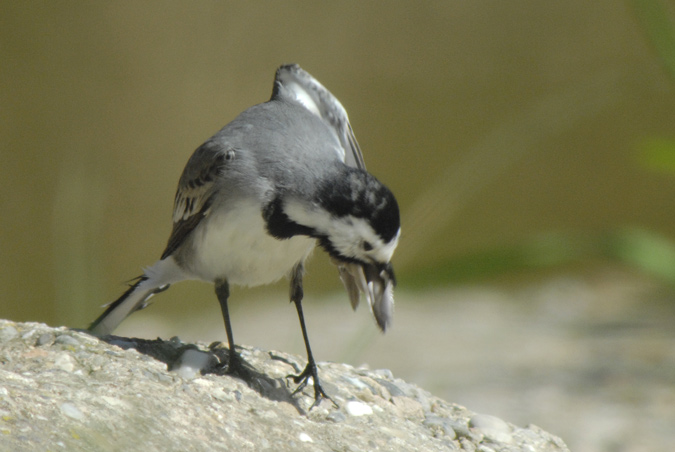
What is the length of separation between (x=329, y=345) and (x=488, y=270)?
17.3ft

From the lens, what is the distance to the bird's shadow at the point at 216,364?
112 inches

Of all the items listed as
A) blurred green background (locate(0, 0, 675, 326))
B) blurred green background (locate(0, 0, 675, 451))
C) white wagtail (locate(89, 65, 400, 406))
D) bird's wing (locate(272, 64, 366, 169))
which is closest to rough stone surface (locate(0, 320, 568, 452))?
white wagtail (locate(89, 65, 400, 406))

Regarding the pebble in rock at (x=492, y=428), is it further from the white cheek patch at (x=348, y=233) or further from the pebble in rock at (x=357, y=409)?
the white cheek patch at (x=348, y=233)

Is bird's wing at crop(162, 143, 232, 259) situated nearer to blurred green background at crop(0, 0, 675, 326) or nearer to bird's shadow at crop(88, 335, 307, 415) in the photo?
bird's shadow at crop(88, 335, 307, 415)

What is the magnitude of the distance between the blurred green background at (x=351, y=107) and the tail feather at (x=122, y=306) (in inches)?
105

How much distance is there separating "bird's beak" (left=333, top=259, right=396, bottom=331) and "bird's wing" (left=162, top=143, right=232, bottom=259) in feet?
1.71

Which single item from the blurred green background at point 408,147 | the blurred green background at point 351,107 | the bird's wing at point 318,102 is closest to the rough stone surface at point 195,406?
the bird's wing at point 318,102

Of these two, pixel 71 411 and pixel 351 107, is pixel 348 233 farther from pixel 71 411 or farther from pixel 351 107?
pixel 351 107

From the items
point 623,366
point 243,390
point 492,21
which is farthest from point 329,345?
point 243,390

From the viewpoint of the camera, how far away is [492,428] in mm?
2973

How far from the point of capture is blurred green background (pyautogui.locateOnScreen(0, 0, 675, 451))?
21.2ft

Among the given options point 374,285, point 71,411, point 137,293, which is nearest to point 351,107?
point 137,293

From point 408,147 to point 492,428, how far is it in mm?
4624

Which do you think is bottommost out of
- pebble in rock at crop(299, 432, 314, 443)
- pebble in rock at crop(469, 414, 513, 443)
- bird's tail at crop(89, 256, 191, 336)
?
pebble in rock at crop(299, 432, 314, 443)
